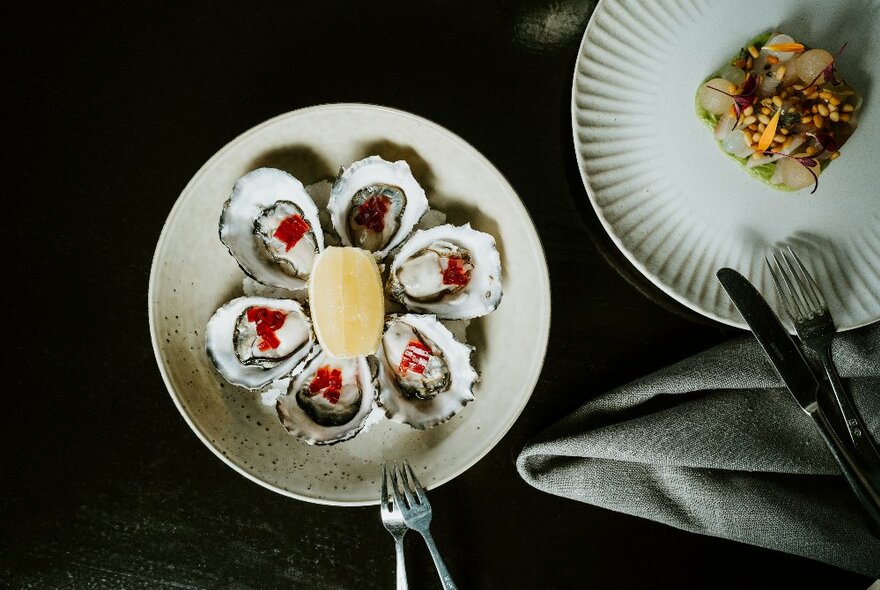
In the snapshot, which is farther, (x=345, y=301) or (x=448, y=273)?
(x=448, y=273)

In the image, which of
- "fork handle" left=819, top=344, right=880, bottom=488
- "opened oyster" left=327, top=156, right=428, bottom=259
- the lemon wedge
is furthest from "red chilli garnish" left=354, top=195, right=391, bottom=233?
"fork handle" left=819, top=344, right=880, bottom=488

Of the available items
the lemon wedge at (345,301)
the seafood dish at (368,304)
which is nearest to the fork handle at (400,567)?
the seafood dish at (368,304)

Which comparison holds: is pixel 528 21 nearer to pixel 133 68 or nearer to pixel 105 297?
pixel 133 68

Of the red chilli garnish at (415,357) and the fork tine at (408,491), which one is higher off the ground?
the red chilli garnish at (415,357)

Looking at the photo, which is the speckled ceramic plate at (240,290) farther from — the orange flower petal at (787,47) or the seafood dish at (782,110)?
the orange flower petal at (787,47)

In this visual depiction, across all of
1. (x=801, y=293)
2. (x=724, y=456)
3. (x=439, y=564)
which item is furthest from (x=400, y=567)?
(x=801, y=293)

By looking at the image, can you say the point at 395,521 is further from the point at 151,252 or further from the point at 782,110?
the point at 782,110

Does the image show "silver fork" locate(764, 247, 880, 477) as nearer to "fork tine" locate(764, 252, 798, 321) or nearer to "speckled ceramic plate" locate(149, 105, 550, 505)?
"fork tine" locate(764, 252, 798, 321)

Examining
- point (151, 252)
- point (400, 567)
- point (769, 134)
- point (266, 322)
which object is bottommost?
point (400, 567)
